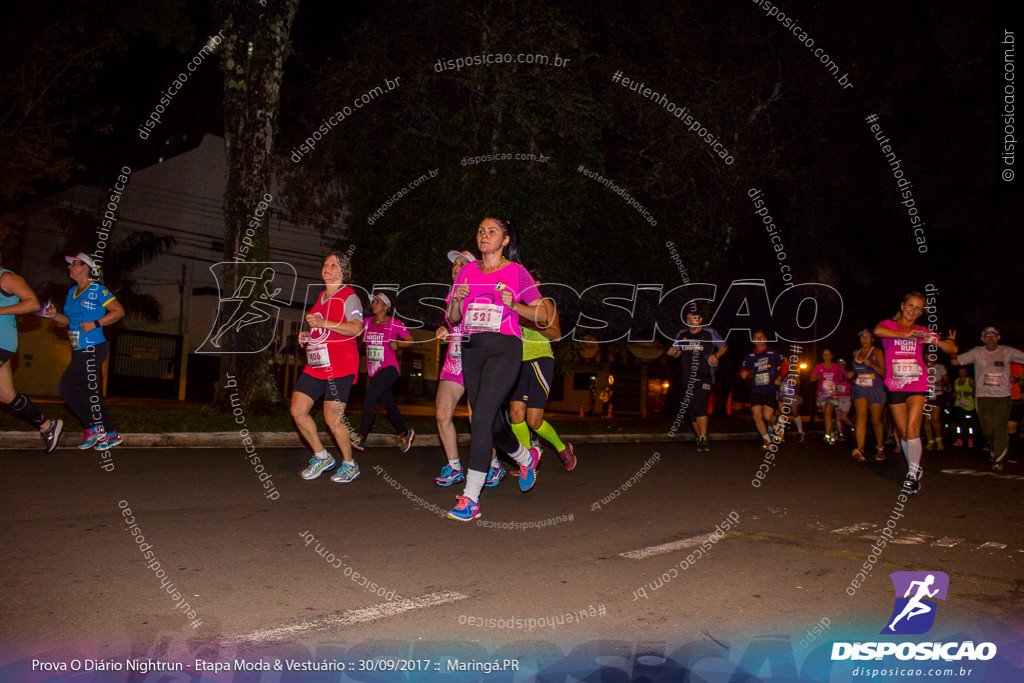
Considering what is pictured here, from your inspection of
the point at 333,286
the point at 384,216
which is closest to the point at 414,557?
the point at 333,286

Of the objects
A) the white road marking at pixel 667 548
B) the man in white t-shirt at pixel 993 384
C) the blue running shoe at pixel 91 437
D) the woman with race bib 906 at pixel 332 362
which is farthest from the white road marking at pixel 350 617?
the man in white t-shirt at pixel 993 384

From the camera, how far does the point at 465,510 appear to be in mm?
5676

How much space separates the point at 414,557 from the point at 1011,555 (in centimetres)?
382

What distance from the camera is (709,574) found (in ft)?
15.1

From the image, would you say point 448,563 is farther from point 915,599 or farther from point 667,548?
point 915,599

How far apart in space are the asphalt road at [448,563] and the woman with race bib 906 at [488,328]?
17.1 inches

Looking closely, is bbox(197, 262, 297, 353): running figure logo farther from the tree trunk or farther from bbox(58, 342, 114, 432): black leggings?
bbox(58, 342, 114, 432): black leggings

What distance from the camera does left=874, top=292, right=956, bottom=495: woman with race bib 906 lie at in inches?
332

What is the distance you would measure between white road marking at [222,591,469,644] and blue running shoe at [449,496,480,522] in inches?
62.6

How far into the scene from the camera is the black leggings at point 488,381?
5.65 metres

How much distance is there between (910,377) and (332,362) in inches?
225

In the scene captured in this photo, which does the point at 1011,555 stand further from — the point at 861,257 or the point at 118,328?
the point at 118,328

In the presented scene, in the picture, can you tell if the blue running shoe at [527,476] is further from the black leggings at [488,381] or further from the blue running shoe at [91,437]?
the blue running shoe at [91,437]

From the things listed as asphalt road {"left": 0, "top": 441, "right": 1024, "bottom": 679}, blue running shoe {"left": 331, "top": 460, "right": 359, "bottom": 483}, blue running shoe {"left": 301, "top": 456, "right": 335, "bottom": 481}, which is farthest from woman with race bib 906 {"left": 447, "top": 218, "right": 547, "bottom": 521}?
blue running shoe {"left": 301, "top": 456, "right": 335, "bottom": 481}
